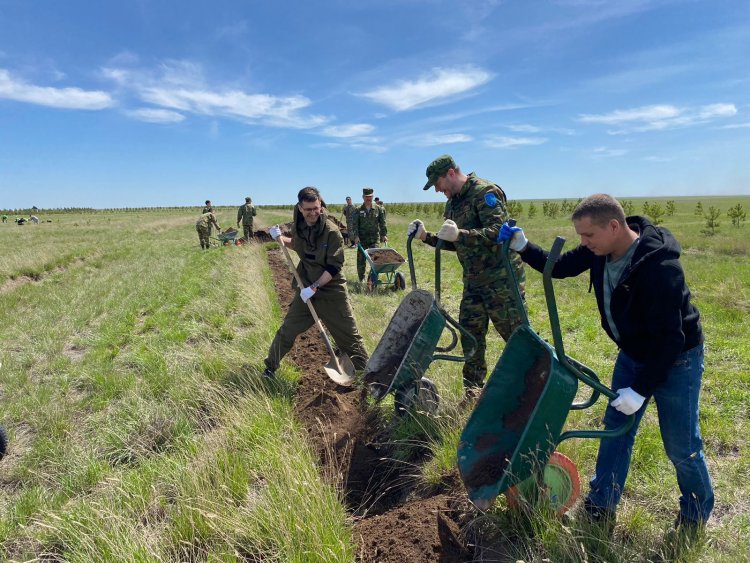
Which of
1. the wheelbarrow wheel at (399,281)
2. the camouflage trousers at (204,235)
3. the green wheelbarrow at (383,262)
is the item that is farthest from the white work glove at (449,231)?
the camouflage trousers at (204,235)

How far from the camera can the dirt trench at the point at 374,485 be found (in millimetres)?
2662

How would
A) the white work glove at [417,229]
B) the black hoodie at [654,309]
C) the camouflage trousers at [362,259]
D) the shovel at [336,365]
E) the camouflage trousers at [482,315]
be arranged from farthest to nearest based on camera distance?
the camouflage trousers at [362,259] → the shovel at [336,365] → the camouflage trousers at [482,315] → the white work glove at [417,229] → the black hoodie at [654,309]

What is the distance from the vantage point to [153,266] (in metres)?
15.5

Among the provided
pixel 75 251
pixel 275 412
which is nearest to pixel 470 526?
pixel 275 412

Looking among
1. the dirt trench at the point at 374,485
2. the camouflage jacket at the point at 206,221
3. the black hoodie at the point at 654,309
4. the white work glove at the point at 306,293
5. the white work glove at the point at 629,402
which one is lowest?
the dirt trench at the point at 374,485

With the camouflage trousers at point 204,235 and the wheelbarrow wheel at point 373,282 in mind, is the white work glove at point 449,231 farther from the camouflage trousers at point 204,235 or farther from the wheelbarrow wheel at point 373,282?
the camouflage trousers at point 204,235

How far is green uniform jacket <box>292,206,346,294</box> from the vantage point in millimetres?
4898

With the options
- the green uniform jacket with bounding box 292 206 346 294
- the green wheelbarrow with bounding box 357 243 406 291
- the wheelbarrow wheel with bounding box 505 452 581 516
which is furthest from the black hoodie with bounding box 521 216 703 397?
the green wheelbarrow with bounding box 357 243 406 291

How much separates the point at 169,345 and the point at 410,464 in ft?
14.8

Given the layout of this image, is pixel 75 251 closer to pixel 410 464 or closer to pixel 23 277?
pixel 23 277

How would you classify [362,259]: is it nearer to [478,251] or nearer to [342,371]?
[342,371]

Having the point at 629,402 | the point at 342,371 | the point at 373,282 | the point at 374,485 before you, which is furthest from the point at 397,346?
the point at 373,282

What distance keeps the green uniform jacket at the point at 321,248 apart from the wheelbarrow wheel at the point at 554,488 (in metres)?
2.96

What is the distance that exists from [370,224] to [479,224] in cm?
743
